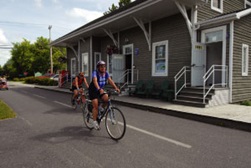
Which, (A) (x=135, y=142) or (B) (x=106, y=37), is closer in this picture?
(A) (x=135, y=142)

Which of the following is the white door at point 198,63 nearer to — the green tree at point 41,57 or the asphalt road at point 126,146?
the asphalt road at point 126,146

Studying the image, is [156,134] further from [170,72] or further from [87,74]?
[87,74]

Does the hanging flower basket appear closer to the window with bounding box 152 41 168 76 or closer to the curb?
the window with bounding box 152 41 168 76

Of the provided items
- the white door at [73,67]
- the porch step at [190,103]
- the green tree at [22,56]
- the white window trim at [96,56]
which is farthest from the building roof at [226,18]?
the green tree at [22,56]

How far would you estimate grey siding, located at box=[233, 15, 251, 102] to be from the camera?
9227mm

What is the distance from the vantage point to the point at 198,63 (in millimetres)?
9961

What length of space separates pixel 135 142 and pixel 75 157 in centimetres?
137

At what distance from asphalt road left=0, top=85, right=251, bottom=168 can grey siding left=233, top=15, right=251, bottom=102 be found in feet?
14.2

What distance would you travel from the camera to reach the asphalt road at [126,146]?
3.50 m

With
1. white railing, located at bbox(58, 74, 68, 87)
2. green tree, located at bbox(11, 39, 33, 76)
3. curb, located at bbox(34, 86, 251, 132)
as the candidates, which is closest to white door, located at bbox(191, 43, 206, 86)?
curb, located at bbox(34, 86, 251, 132)

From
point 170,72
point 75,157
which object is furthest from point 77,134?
point 170,72

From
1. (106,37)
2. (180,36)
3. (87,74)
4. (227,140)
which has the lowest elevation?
(227,140)

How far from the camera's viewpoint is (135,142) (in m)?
4.52

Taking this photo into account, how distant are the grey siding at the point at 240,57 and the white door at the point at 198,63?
4.60 feet
